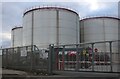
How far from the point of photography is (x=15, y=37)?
143ft

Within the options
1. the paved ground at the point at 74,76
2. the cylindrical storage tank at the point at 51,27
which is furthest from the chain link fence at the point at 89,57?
the cylindrical storage tank at the point at 51,27

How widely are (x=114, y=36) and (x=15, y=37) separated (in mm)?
16761

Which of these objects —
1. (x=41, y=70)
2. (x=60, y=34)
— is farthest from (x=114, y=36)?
(x=41, y=70)

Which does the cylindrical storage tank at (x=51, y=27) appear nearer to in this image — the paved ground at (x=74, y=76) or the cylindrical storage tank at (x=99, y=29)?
the cylindrical storage tank at (x=99, y=29)

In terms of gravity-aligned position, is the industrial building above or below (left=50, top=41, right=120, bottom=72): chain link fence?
above

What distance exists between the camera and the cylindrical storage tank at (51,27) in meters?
33.9

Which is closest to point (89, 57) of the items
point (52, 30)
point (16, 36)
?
point (52, 30)

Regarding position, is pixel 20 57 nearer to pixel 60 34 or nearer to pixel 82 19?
pixel 60 34

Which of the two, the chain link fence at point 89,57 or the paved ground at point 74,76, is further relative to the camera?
the chain link fence at point 89,57

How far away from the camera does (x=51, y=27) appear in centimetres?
3447

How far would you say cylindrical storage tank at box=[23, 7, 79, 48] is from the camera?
33.9 m

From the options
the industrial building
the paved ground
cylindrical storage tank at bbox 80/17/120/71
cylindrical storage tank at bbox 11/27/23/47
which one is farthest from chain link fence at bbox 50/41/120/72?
cylindrical storage tank at bbox 11/27/23/47

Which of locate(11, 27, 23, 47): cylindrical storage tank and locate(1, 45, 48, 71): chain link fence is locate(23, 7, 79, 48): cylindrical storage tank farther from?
locate(1, 45, 48, 71): chain link fence

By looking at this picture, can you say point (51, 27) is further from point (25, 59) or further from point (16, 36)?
point (25, 59)
